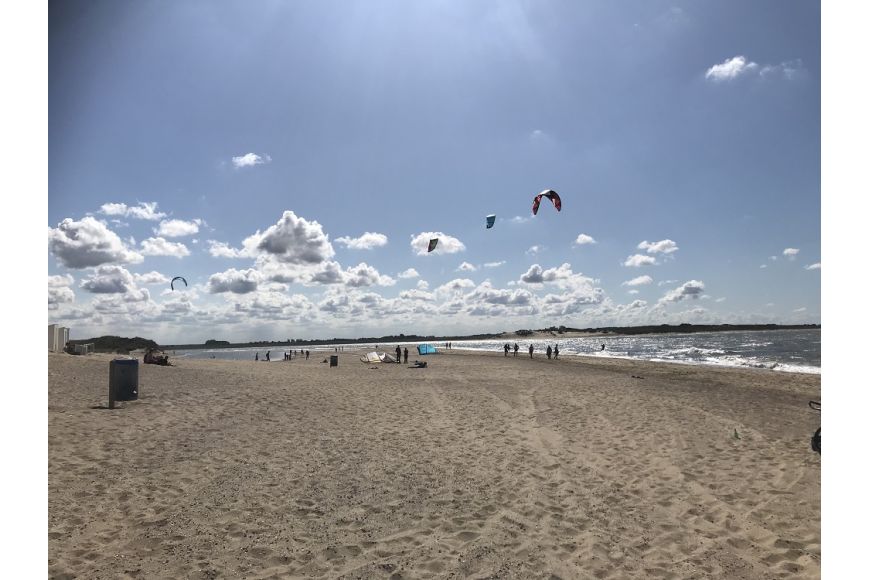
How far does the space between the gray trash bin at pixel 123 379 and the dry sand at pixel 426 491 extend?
428mm

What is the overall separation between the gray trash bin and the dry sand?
1.40ft

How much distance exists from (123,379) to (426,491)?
11.1 metres

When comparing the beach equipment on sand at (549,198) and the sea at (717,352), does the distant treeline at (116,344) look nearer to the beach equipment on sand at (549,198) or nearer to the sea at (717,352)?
the sea at (717,352)

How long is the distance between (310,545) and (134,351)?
86843 millimetres

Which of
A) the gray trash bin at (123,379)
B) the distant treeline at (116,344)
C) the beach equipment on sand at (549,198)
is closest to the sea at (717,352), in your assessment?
the distant treeline at (116,344)

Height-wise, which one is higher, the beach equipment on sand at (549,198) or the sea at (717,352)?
the beach equipment on sand at (549,198)

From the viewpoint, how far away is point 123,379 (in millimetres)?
12820

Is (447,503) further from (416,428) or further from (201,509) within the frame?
(416,428)

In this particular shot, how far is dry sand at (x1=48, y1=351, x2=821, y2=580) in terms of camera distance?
487cm

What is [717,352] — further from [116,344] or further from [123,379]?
[116,344]

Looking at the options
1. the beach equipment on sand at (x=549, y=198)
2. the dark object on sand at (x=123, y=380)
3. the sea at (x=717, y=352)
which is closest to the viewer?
the dark object on sand at (x=123, y=380)

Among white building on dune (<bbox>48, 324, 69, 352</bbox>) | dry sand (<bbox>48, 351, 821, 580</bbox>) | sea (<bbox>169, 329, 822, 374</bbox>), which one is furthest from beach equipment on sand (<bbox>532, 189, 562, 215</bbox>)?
white building on dune (<bbox>48, 324, 69, 352</bbox>)

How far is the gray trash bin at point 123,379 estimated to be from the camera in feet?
40.8

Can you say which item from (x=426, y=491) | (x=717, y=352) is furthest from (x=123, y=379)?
(x=717, y=352)
